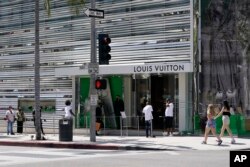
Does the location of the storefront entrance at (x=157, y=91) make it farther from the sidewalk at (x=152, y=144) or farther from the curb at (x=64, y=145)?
the curb at (x=64, y=145)

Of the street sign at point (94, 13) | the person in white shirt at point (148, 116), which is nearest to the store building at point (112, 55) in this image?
the person in white shirt at point (148, 116)

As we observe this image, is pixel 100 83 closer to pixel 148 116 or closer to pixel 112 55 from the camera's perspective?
pixel 148 116

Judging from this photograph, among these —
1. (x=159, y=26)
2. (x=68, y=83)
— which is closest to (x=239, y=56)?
(x=159, y=26)

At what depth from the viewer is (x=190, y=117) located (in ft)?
89.0

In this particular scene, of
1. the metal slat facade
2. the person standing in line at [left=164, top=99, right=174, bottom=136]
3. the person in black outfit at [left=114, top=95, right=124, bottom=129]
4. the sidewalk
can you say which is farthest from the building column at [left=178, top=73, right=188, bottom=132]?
the person in black outfit at [left=114, top=95, right=124, bottom=129]

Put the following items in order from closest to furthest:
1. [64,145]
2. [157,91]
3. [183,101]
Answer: [64,145] < [183,101] < [157,91]

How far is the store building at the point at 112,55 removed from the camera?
90.1ft

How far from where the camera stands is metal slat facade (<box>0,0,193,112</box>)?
91.4 feet

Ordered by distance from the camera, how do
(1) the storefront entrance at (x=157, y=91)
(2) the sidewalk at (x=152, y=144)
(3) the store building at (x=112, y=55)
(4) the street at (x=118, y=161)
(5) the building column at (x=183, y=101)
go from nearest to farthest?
(4) the street at (x=118, y=161) → (2) the sidewalk at (x=152, y=144) → (5) the building column at (x=183, y=101) → (3) the store building at (x=112, y=55) → (1) the storefront entrance at (x=157, y=91)

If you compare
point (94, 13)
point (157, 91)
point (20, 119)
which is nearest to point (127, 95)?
→ point (157, 91)

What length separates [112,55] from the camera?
30.4 meters

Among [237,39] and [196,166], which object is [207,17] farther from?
[196,166]

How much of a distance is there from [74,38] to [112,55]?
331cm

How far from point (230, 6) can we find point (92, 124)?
9.36 m
